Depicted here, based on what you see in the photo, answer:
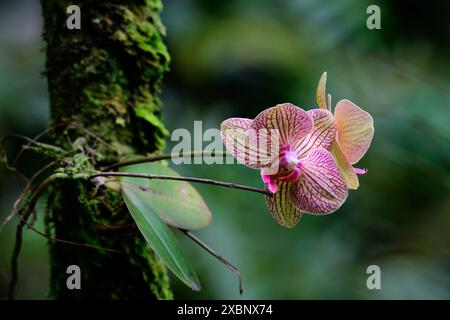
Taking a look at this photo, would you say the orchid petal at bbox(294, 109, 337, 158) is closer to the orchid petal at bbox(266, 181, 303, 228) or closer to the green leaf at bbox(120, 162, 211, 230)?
the orchid petal at bbox(266, 181, 303, 228)

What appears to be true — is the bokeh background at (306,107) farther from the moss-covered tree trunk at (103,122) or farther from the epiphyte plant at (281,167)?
the epiphyte plant at (281,167)

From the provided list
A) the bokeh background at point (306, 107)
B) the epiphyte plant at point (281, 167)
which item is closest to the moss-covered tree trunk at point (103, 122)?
the epiphyte plant at point (281, 167)

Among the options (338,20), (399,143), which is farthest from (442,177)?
(338,20)

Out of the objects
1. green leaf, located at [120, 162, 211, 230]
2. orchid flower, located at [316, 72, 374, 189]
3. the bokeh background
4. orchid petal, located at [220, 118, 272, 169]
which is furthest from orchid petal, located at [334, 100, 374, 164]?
the bokeh background

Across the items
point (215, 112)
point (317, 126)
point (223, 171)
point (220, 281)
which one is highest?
point (215, 112)

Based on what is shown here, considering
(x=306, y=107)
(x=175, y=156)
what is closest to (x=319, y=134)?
(x=175, y=156)

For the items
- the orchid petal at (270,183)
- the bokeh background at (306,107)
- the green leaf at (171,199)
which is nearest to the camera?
the orchid petal at (270,183)

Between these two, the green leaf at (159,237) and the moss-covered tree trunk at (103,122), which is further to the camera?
the moss-covered tree trunk at (103,122)

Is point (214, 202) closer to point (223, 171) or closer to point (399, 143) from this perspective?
point (223, 171)
